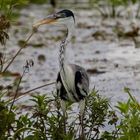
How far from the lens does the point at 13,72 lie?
660 cm

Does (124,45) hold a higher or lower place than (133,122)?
lower

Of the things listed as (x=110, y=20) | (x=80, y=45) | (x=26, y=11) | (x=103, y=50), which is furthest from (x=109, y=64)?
(x=26, y=11)

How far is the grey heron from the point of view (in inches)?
129

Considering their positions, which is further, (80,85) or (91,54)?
(91,54)

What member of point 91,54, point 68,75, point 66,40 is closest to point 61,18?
point 66,40

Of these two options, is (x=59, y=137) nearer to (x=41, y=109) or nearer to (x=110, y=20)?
(x=41, y=109)

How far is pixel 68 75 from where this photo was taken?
3.29 meters

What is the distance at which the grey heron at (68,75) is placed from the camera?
3.27m

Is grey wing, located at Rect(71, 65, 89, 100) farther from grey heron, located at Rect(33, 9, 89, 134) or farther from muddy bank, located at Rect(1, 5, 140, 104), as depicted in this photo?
muddy bank, located at Rect(1, 5, 140, 104)

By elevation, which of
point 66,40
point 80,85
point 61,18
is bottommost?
point 80,85

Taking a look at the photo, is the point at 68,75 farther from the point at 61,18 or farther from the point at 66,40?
the point at 61,18

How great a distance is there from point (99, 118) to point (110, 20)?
6817mm

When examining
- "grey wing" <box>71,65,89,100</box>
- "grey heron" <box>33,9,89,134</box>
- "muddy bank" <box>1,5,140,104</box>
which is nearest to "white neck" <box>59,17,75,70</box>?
"grey heron" <box>33,9,89,134</box>

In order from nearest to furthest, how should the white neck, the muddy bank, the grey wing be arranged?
1. the white neck
2. the grey wing
3. the muddy bank
